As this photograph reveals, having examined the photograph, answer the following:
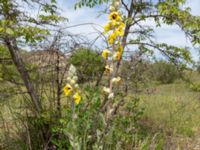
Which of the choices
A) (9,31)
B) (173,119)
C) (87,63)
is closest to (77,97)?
(9,31)

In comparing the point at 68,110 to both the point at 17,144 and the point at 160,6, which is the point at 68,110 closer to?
the point at 17,144

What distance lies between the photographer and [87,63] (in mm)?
5887

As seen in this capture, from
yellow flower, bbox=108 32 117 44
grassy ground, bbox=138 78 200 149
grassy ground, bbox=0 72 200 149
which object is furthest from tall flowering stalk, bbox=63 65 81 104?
grassy ground, bbox=138 78 200 149

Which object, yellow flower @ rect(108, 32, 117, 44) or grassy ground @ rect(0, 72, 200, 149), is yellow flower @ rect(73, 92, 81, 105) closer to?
yellow flower @ rect(108, 32, 117, 44)

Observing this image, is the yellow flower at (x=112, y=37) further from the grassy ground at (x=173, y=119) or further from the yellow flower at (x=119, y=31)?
the grassy ground at (x=173, y=119)

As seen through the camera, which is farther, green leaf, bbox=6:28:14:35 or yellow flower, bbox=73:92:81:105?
green leaf, bbox=6:28:14:35

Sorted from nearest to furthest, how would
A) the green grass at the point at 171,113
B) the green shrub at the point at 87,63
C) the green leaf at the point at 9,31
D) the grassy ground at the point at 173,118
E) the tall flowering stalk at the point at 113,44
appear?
the tall flowering stalk at the point at 113,44 → the green leaf at the point at 9,31 → the green shrub at the point at 87,63 → the grassy ground at the point at 173,118 → the green grass at the point at 171,113

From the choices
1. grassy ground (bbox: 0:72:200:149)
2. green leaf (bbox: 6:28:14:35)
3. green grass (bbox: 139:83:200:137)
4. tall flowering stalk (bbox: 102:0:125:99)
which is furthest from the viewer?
green grass (bbox: 139:83:200:137)

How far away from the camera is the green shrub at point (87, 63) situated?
18.7 ft

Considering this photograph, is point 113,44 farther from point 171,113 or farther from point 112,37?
point 171,113

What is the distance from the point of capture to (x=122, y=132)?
225 inches

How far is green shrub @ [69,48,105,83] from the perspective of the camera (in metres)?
5.69

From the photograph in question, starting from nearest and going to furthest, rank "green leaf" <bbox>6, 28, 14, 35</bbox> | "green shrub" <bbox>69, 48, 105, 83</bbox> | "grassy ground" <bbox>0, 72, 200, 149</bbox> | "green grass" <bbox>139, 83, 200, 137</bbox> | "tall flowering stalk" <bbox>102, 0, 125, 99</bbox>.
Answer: "tall flowering stalk" <bbox>102, 0, 125, 99</bbox> → "green leaf" <bbox>6, 28, 14, 35</bbox> → "green shrub" <bbox>69, 48, 105, 83</bbox> → "grassy ground" <bbox>0, 72, 200, 149</bbox> → "green grass" <bbox>139, 83, 200, 137</bbox>

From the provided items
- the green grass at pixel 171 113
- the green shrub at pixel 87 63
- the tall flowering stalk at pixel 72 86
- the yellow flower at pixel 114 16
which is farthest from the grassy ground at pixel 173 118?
the yellow flower at pixel 114 16
